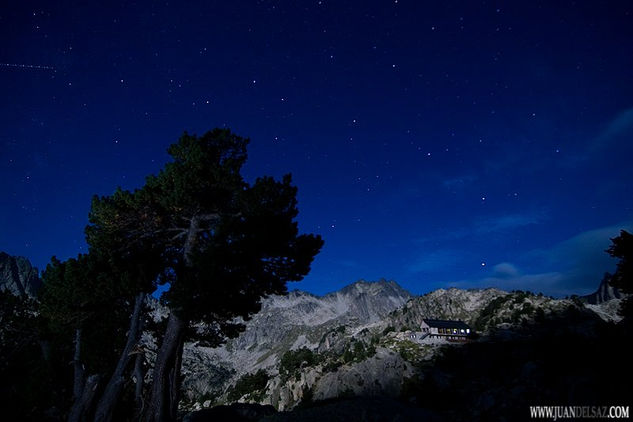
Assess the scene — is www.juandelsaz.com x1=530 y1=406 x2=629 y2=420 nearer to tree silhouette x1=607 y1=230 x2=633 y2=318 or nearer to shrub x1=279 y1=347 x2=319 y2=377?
tree silhouette x1=607 y1=230 x2=633 y2=318

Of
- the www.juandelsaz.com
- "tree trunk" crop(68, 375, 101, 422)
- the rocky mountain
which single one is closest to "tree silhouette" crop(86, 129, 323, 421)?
"tree trunk" crop(68, 375, 101, 422)

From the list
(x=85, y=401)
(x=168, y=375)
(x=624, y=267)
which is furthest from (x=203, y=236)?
(x=624, y=267)

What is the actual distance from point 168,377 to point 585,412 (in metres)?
20.0

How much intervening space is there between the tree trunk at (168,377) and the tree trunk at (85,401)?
5417mm

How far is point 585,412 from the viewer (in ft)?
47.2

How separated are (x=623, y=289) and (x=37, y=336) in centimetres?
5383

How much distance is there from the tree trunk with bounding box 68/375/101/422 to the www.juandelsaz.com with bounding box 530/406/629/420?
24153 millimetres

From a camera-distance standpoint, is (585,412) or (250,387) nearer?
(585,412)

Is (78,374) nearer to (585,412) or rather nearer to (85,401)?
(85,401)

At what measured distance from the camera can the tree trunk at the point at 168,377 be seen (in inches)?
582

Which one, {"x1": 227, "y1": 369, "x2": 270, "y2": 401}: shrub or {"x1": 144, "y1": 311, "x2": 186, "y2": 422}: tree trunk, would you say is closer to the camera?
{"x1": 144, "y1": 311, "x2": 186, "y2": 422}: tree trunk

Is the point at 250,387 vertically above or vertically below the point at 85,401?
below

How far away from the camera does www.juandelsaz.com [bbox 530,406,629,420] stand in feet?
43.4

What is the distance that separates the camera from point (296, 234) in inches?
702
